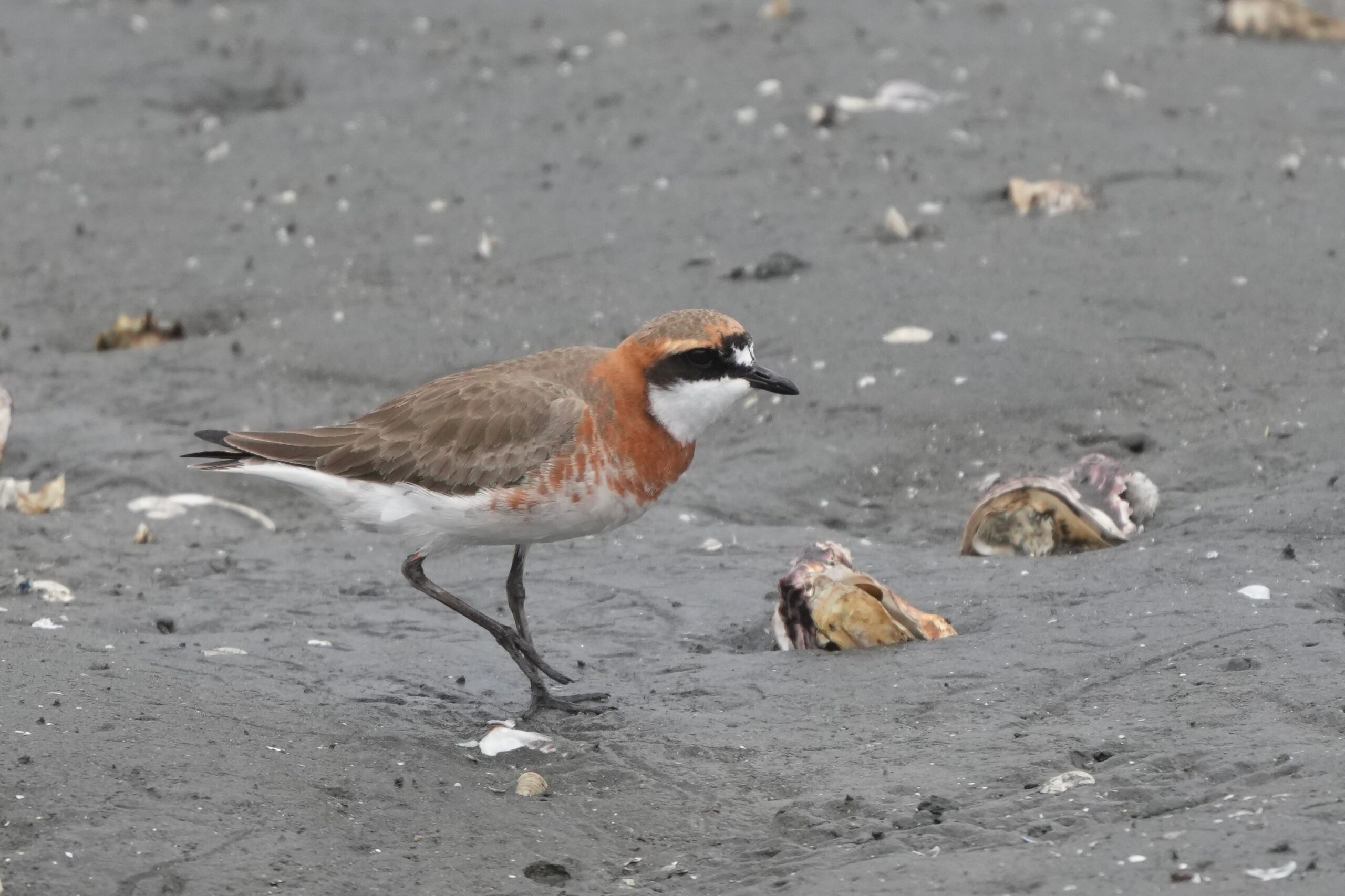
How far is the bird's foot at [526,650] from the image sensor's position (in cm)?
559

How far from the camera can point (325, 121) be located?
Result: 12.4 meters

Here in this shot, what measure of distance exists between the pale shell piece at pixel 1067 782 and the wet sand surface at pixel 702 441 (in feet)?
0.15

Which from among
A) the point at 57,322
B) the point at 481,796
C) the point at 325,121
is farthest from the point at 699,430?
the point at 325,121

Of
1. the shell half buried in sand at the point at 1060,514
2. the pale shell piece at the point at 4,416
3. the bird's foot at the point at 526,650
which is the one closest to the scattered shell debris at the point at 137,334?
the pale shell piece at the point at 4,416

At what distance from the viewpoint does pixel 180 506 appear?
761cm

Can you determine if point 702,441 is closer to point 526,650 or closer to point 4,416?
point 526,650

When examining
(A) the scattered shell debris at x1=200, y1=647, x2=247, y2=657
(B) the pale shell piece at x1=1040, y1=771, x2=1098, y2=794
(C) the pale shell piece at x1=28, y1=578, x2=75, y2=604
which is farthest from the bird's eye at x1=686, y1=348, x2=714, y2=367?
(C) the pale shell piece at x1=28, y1=578, x2=75, y2=604

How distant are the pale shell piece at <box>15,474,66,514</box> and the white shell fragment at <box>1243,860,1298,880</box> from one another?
18.9 feet

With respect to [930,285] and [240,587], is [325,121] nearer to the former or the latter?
[930,285]

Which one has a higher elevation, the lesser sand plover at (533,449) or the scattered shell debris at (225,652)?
the lesser sand plover at (533,449)

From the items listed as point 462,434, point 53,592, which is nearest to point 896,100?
point 462,434

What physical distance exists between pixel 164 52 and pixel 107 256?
4.03 m

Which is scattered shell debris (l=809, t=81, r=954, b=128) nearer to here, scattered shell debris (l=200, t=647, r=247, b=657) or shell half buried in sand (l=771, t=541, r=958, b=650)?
shell half buried in sand (l=771, t=541, r=958, b=650)

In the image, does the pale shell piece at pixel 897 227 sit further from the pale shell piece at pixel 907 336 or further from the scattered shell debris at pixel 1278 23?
the scattered shell debris at pixel 1278 23
